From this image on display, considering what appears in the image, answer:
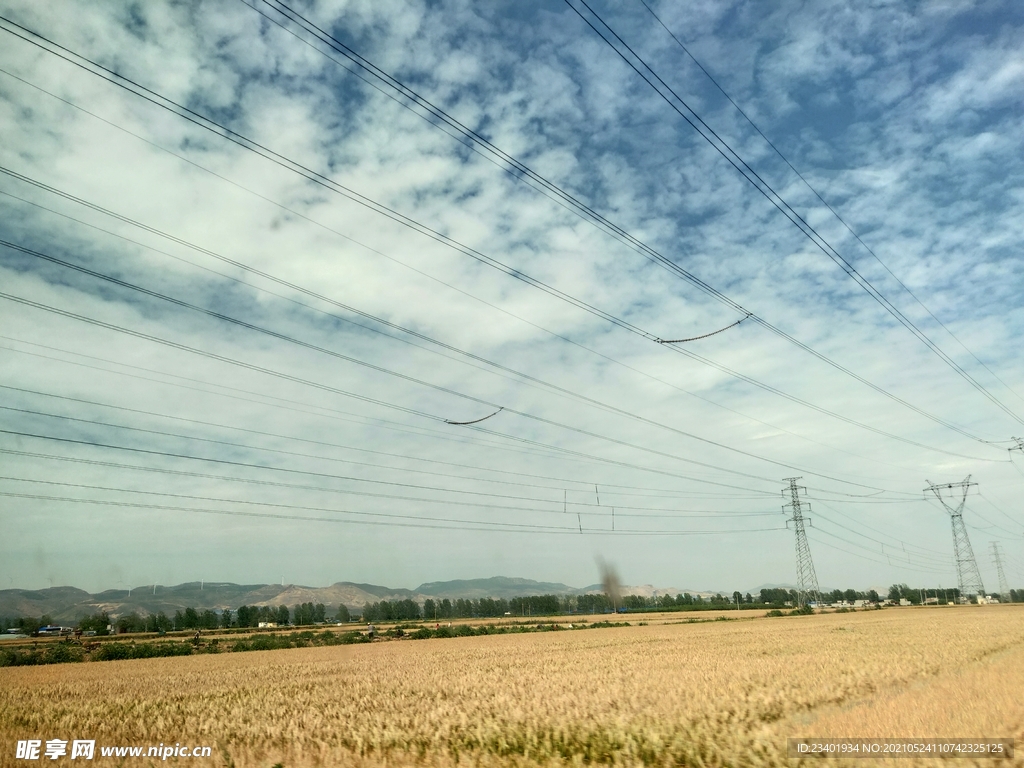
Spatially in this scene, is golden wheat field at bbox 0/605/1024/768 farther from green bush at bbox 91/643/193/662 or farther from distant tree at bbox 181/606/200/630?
distant tree at bbox 181/606/200/630

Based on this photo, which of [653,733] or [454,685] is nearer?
[653,733]

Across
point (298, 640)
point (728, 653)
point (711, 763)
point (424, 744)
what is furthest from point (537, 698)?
point (298, 640)

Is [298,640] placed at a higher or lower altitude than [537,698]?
lower

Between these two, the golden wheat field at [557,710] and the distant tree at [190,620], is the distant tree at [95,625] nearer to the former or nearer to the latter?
the distant tree at [190,620]

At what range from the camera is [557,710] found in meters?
15.7

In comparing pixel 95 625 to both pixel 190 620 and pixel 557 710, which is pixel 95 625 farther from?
pixel 557 710

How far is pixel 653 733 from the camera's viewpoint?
12.5 m

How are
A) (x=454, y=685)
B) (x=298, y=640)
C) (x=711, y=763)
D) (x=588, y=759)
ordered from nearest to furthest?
(x=711, y=763)
(x=588, y=759)
(x=454, y=685)
(x=298, y=640)

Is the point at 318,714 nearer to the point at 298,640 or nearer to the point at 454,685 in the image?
the point at 454,685

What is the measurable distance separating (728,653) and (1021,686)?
1590 cm

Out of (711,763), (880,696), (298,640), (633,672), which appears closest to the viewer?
(711,763)

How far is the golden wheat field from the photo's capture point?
40.1 ft

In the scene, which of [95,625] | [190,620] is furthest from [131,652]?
[190,620]

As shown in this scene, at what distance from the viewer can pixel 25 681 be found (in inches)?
1287
